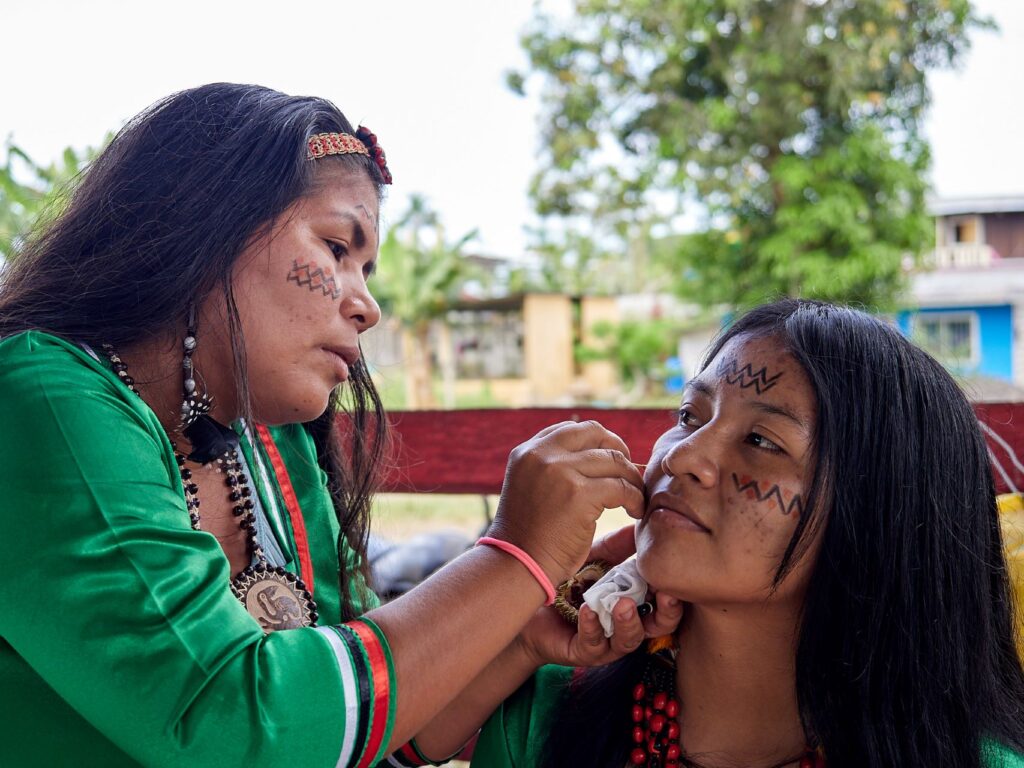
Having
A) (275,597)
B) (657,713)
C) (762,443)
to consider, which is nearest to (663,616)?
(657,713)

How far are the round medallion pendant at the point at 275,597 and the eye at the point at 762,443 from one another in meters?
0.76

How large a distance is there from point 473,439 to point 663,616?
1.13 metres

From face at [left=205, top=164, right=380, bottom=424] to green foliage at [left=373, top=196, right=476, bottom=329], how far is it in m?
14.4

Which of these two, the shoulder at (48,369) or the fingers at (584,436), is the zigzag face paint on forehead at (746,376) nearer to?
the fingers at (584,436)

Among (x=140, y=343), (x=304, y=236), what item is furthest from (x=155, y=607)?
(x=304, y=236)

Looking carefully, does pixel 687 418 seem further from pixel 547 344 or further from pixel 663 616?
pixel 547 344

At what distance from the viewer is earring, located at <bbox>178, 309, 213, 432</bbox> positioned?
134cm

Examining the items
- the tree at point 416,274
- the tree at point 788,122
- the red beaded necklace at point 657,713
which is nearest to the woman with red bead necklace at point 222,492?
the red beaded necklace at point 657,713

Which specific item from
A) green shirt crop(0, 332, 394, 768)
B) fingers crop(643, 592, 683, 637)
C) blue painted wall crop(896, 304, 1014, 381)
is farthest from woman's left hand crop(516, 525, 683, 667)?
blue painted wall crop(896, 304, 1014, 381)

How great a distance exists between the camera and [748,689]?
4.80ft

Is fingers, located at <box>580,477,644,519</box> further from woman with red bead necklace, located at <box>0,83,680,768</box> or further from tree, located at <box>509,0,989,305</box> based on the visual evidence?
tree, located at <box>509,0,989,305</box>

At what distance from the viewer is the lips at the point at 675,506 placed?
1370 millimetres

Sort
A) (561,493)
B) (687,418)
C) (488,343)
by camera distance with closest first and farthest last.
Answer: (561,493)
(687,418)
(488,343)

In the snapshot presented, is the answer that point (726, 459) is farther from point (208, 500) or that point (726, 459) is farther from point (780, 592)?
point (208, 500)
